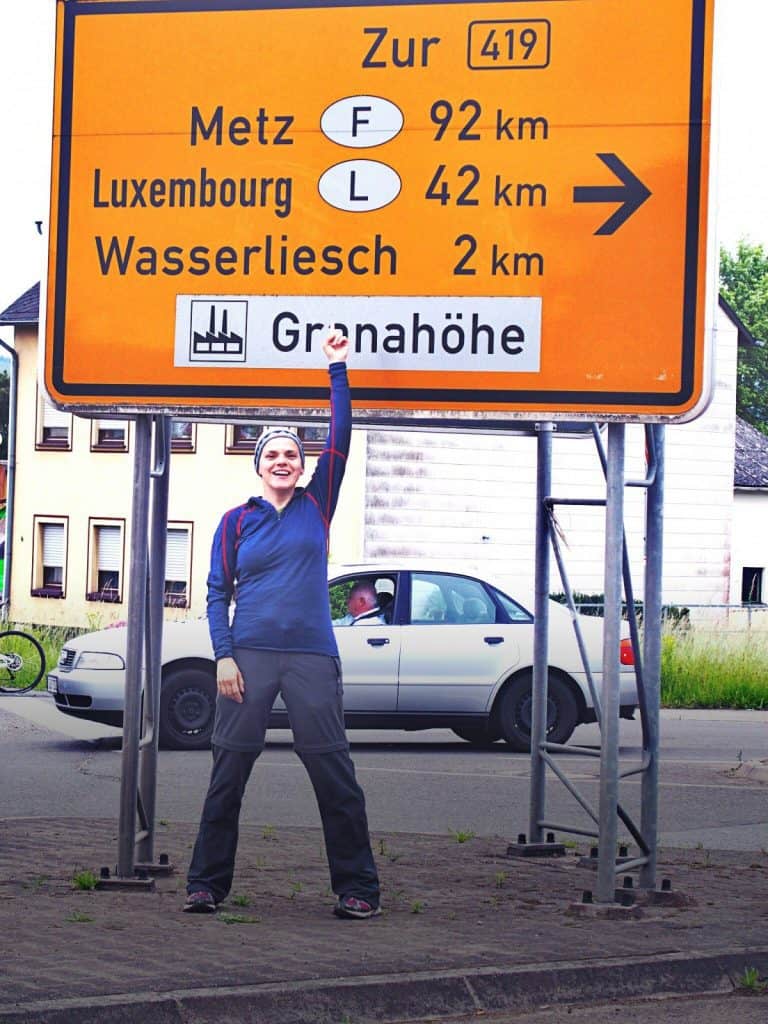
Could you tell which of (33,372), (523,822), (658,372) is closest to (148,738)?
(658,372)

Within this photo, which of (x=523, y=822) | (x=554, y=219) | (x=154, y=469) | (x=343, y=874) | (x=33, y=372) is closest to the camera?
(x=343, y=874)

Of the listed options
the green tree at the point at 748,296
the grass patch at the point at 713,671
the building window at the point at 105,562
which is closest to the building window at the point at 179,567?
the building window at the point at 105,562

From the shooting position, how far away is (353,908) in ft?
23.1

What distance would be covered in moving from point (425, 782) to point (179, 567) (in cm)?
2599

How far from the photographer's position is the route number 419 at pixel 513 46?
7.72 m

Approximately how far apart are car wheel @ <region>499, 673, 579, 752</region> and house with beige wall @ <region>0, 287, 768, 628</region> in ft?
64.7

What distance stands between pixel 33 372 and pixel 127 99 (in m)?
34.4

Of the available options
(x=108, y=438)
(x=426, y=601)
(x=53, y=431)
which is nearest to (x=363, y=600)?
(x=426, y=601)

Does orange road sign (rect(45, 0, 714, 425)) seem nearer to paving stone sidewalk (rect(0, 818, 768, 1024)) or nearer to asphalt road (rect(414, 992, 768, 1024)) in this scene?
paving stone sidewalk (rect(0, 818, 768, 1024))

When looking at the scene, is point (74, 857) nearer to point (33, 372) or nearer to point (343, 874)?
point (343, 874)

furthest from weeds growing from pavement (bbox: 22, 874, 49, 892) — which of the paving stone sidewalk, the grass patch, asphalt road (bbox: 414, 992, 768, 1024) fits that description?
the grass patch

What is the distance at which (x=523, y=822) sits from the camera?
438 inches

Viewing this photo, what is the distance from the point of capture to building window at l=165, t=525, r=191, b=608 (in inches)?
1502

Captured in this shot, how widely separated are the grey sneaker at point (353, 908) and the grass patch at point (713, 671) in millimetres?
14211
